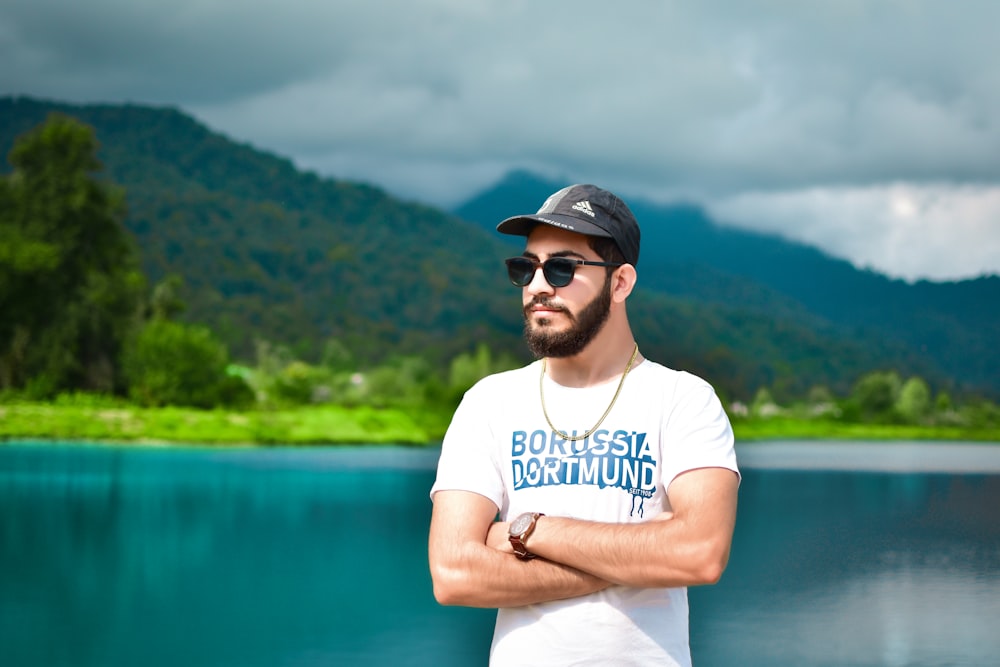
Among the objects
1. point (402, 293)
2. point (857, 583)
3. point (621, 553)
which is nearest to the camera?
point (621, 553)

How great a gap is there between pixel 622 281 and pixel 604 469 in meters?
0.49

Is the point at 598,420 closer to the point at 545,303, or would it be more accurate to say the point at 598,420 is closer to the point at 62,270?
the point at 545,303

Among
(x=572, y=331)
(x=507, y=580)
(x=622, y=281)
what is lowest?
(x=507, y=580)

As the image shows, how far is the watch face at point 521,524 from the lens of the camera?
2.62m

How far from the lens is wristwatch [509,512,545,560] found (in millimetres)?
2611

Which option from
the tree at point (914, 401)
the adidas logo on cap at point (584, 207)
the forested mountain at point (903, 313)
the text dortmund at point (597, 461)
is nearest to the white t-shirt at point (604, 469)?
the text dortmund at point (597, 461)

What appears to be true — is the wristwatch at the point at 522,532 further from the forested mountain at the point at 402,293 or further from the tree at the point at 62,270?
the forested mountain at the point at 402,293

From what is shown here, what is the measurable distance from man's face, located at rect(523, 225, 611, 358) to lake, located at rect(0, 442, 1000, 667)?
15.1 meters

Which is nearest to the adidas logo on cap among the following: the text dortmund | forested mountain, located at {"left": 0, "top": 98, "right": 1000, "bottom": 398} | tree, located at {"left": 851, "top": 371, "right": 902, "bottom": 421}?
the text dortmund

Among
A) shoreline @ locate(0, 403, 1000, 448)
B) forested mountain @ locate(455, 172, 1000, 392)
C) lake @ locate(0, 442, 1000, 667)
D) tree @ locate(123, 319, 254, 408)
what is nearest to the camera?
lake @ locate(0, 442, 1000, 667)

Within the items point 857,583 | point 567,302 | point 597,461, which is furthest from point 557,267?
point 857,583

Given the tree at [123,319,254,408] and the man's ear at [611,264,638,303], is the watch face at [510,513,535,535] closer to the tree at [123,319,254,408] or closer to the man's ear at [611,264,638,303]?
the man's ear at [611,264,638,303]

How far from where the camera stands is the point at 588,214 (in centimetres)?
263

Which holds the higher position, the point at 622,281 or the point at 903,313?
the point at 903,313
